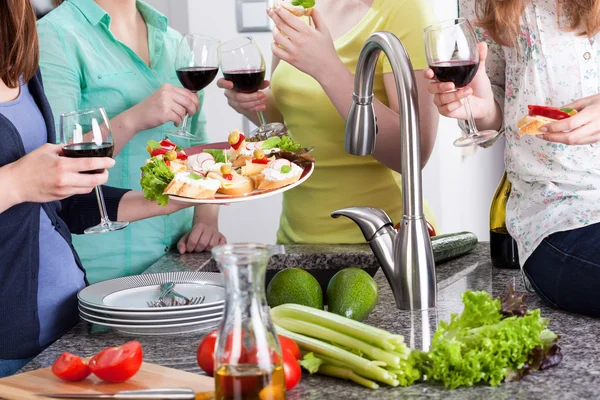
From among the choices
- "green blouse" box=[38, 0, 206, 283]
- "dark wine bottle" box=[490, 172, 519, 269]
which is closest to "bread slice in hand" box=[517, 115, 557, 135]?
"dark wine bottle" box=[490, 172, 519, 269]

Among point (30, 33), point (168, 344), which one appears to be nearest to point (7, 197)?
point (168, 344)

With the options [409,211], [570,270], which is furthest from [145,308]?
[570,270]

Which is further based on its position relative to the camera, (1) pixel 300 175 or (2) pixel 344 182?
(2) pixel 344 182

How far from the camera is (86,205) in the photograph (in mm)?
1798

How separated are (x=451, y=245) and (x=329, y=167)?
1.59ft

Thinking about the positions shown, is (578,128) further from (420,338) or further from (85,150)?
(85,150)

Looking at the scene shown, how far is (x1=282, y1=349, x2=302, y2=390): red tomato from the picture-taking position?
3.51ft

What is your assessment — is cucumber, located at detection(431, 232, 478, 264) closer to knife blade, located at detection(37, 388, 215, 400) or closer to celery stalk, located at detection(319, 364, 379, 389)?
celery stalk, located at detection(319, 364, 379, 389)

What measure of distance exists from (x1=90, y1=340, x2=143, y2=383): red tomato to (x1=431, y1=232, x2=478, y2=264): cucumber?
2.73ft

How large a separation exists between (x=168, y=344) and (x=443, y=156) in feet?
9.90

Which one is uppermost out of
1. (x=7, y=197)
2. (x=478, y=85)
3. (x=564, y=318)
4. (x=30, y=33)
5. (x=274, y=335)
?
(x=30, y=33)

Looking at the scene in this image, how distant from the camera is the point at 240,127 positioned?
4.36 metres

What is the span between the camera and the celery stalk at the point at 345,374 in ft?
3.66

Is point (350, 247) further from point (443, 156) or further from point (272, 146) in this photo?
point (443, 156)
